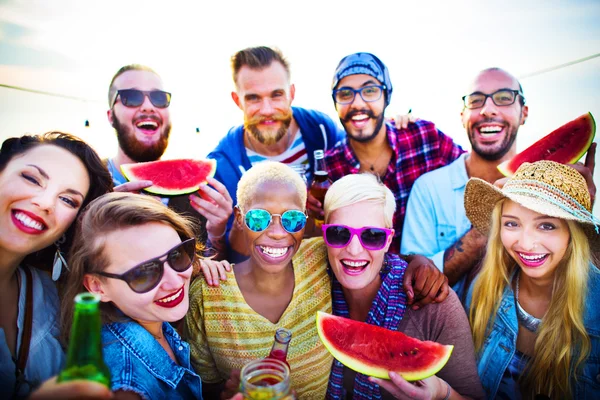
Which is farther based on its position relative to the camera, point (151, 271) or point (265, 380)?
point (151, 271)

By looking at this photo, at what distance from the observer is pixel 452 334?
281cm

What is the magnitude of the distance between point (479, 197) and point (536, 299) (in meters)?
1.04

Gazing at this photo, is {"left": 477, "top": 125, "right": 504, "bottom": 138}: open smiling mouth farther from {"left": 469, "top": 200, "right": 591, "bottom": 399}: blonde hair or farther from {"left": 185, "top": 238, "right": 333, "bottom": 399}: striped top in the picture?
{"left": 185, "top": 238, "right": 333, "bottom": 399}: striped top

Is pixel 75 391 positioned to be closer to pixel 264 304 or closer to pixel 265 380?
pixel 265 380

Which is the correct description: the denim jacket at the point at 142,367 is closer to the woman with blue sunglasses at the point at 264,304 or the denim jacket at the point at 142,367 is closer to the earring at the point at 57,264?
the woman with blue sunglasses at the point at 264,304

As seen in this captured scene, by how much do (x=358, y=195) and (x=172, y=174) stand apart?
2587mm

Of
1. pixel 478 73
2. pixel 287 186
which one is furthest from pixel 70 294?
pixel 478 73

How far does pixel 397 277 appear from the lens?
312cm

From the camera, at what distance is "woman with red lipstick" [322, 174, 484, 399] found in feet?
9.18

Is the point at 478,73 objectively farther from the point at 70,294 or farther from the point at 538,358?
the point at 70,294

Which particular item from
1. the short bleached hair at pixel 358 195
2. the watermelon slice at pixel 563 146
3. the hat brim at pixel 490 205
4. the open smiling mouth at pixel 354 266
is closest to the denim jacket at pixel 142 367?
the open smiling mouth at pixel 354 266

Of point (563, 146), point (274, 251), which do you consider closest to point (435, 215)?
point (563, 146)

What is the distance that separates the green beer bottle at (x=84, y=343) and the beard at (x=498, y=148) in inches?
179

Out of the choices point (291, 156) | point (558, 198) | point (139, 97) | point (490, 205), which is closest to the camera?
point (558, 198)
